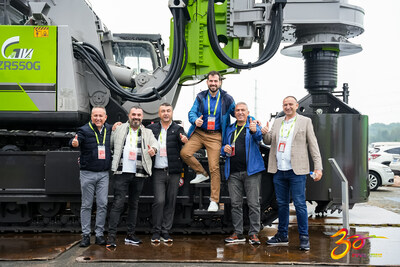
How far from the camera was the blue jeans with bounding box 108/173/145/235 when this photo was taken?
6.08m

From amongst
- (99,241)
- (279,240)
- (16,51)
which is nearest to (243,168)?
(279,240)

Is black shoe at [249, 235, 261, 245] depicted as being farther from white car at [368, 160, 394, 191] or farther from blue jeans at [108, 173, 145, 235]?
white car at [368, 160, 394, 191]

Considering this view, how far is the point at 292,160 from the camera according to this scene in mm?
5922

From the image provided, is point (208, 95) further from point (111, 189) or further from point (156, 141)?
point (111, 189)

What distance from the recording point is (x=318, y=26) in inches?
278

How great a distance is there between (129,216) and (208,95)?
6.15ft

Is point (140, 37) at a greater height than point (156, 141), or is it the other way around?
point (140, 37)

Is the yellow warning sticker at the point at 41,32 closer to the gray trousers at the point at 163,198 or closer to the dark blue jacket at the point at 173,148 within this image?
the dark blue jacket at the point at 173,148

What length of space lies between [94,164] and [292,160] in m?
2.43

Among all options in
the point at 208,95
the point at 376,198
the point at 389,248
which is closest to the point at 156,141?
the point at 208,95

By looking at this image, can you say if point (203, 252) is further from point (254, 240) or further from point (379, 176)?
point (379, 176)

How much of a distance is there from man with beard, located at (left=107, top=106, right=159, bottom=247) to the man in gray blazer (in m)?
A: 1.52

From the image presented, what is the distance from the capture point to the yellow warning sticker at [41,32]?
681 cm

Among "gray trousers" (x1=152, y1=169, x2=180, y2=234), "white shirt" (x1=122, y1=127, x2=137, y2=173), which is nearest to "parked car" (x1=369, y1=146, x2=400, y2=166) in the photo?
"gray trousers" (x1=152, y1=169, x2=180, y2=234)
